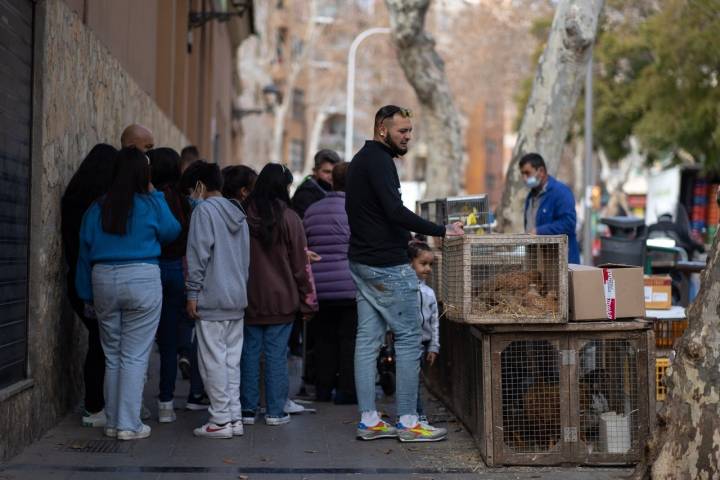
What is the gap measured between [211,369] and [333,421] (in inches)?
46.9

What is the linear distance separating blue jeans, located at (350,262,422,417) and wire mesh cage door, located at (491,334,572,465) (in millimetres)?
746

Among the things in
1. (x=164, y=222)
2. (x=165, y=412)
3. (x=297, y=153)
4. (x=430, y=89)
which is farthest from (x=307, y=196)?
(x=297, y=153)

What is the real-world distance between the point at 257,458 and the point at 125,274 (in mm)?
1386

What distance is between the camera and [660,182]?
39531 mm

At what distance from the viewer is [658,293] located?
8898mm

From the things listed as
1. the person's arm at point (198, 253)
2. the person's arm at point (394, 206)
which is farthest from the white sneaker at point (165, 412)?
the person's arm at point (394, 206)

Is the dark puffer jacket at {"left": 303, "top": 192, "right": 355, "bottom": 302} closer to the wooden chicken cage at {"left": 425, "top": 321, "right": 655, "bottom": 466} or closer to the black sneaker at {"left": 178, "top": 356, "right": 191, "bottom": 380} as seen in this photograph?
the black sneaker at {"left": 178, "top": 356, "right": 191, "bottom": 380}

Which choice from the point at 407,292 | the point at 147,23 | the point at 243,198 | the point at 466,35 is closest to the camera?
the point at 407,292

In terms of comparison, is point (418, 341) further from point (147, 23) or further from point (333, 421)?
point (147, 23)

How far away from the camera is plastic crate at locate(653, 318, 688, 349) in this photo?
847 cm

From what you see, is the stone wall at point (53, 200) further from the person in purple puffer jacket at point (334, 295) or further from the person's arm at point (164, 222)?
the person in purple puffer jacket at point (334, 295)

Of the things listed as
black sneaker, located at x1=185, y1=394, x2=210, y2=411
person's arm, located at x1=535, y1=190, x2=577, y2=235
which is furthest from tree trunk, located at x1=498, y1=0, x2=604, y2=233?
black sneaker, located at x1=185, y1=394, x2=210, y2=411

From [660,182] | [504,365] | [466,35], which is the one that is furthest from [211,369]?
[466,35]

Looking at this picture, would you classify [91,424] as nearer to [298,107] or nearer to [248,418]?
[248,418]
